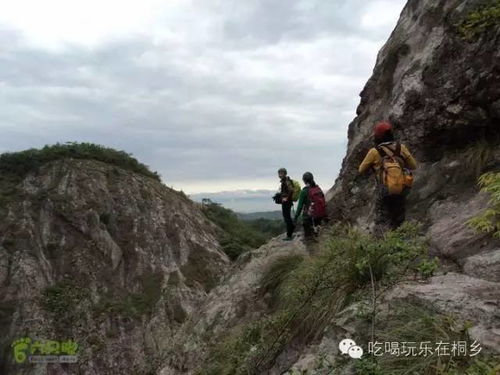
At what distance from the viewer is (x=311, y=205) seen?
10.5 metres

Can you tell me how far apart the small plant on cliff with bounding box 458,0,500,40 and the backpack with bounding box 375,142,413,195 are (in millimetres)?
2961

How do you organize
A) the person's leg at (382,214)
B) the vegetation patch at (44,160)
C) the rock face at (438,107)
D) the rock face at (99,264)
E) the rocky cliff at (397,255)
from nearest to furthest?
the rocky cliff at (397,255)
the person's leg at (382,214)
the rock face at (438,107)
the rock face at (99,264)
the vegetation patch at (44,160)

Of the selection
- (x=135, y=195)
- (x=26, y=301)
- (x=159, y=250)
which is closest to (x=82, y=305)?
(x=26, y=301)

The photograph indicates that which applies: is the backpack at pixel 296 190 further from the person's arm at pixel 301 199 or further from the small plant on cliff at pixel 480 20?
the small plant on cliff at pixel 480 20

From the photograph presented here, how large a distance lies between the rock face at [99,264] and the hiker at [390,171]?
17.9 metres

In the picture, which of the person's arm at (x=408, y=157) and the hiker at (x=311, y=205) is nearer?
the person's arm at (x=408, y=157)

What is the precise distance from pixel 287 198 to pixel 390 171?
4163 mm

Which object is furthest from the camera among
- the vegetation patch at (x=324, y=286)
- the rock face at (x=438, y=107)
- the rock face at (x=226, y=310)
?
the rock face at (x=226, y=310)

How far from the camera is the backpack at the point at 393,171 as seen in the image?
7637mm

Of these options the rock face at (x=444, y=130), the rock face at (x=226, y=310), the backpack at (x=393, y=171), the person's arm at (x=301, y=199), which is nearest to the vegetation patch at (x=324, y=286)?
the rock face at (x=444, y=130)

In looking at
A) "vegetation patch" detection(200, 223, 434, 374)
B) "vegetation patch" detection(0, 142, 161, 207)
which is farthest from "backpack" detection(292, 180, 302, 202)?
"vegetation patch" detection(0, 142, 161, 207)

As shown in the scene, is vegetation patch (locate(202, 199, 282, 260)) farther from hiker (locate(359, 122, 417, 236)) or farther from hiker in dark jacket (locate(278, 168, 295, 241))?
hiker (locate(359, 122, 417, 236))

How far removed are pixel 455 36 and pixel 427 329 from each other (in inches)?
274

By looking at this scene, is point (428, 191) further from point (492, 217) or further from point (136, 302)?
point (136, 302)
